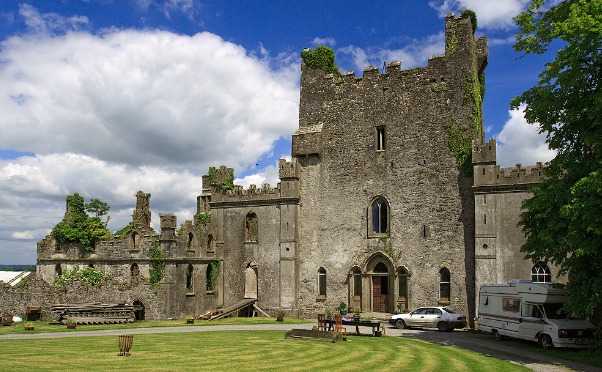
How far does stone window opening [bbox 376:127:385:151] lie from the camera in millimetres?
34562

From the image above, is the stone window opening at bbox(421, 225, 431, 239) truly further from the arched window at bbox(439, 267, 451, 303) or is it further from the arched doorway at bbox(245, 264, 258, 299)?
the arched doorway at bbox(245, 264, 258, 299)

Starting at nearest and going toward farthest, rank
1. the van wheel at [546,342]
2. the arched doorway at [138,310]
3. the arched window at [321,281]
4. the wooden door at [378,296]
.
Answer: the van wheel at [546,342] → the arched doorway at [138,310] → the wooden door at [378,296] → the arched window at [321,281]

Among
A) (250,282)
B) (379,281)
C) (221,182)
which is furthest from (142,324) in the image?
(379,281)

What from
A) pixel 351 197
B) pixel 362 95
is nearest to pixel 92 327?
pixel 351 197

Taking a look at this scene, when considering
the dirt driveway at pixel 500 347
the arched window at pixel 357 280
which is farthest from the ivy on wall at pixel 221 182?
the dirt driveway at pixel 500 347

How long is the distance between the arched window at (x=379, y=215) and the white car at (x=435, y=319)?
6.76 metres

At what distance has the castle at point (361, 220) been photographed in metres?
31.1

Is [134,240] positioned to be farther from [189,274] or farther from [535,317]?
[535,317]

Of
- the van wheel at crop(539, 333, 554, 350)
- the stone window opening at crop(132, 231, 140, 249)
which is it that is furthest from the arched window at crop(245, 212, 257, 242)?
the van wheel at crop(539, 333, 554, 350)

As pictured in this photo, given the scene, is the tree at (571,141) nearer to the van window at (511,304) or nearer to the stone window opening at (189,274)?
the van window at (511,304)

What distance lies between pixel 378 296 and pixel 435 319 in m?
6.34

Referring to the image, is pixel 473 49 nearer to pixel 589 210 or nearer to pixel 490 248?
pixel 490 248

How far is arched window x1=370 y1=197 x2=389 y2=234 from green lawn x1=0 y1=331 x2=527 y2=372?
36.3 ft

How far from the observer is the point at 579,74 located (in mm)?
19609
